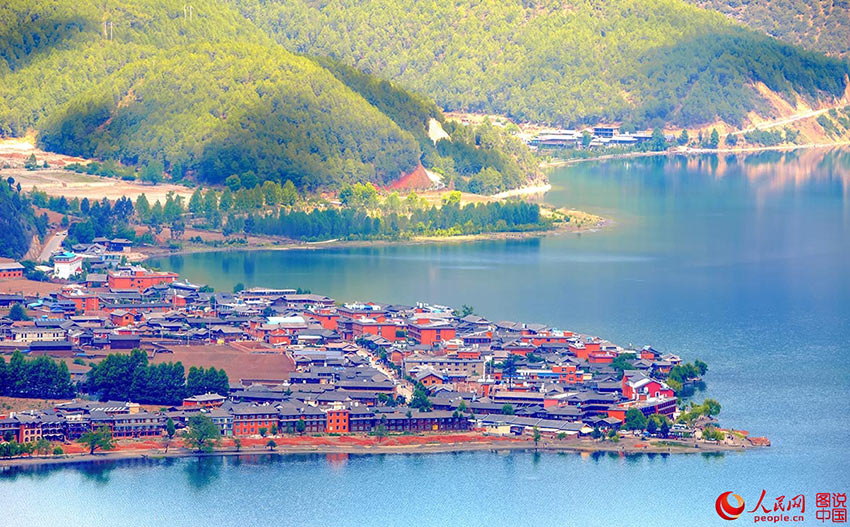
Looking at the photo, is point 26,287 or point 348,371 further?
point 26,287

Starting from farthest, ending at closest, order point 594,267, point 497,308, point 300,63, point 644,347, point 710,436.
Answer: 1. point 300,63
2. point 594,267
3. point 497,308
4. point 644,347
5. point 710,436

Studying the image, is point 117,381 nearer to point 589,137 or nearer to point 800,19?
point 589,137

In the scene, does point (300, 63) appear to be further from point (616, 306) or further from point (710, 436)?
point (710, 436)

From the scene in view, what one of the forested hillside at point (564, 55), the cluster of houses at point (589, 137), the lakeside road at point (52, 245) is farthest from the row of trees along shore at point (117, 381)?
the forested hillside at point (564, 55)

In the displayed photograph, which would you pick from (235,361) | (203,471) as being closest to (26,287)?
(235,361)

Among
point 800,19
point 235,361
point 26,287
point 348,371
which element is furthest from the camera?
point 800,19

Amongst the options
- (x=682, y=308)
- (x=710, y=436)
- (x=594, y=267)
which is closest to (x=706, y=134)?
(x=594, y=267)

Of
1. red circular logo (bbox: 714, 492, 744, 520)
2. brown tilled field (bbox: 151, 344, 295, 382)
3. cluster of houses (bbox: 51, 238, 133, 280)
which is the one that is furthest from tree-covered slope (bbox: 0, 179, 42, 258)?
red circular logo (bbox: 714, 492, 744, 520)
